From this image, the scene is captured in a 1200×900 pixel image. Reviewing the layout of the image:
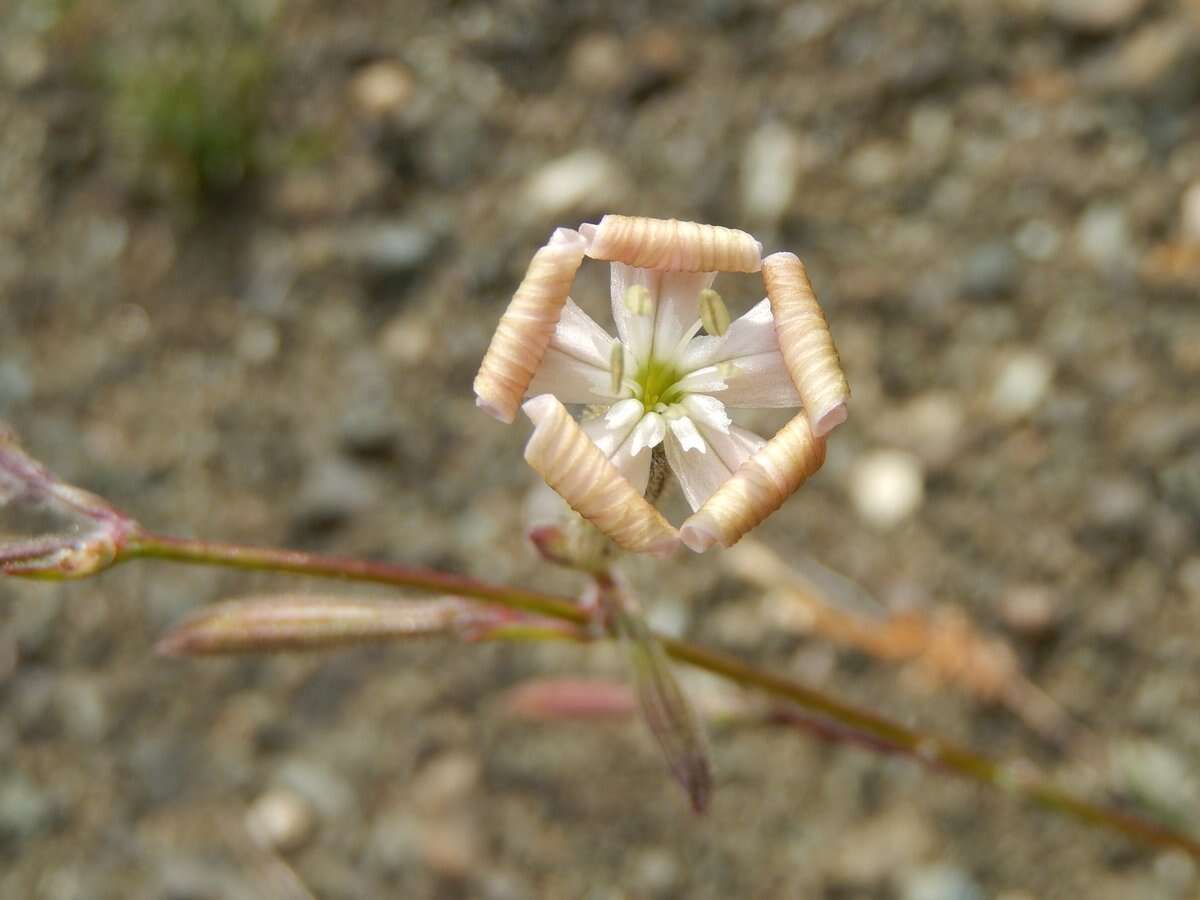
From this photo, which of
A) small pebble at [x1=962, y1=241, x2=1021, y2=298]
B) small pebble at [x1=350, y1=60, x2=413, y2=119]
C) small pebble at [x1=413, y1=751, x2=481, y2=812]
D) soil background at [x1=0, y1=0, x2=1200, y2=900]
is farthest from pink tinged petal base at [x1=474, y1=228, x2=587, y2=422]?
small pebble at [x1=350, y1=60, x2=413, y2=119]

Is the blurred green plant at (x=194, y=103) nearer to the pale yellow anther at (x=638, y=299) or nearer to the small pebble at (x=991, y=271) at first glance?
the small pebble at (x=991, y=271)

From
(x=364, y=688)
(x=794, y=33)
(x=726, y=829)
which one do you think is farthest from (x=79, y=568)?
(x=794, y=33)

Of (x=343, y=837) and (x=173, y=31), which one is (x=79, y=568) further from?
(x=173, y=31)

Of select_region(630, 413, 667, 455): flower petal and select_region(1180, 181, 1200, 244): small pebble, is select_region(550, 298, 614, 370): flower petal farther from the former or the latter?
select_region(1180, 181, 1200, 244): small pebble

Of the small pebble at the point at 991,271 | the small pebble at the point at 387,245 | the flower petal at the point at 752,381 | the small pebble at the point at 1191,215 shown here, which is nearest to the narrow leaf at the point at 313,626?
the flower petal at the point at 752,381

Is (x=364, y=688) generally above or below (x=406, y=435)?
below

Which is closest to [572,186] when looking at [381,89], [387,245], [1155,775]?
[387,245]

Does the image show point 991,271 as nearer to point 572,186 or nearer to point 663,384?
point 572,186
